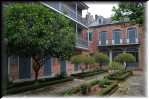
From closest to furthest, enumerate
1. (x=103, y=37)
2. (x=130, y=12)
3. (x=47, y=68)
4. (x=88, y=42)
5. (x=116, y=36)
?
(x=130, y=12) < (x=47, y=68) < (x=88, y=42) < (x=116, y=36) < (x=103, y=37)

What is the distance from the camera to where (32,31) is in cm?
845

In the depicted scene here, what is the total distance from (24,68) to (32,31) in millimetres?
3995

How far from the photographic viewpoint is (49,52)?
9484 millimetres

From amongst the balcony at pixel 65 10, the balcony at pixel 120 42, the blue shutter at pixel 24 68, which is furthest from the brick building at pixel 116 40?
the blue shutter at pixel 24 68

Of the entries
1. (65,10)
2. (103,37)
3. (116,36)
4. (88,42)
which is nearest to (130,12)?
(65,10)

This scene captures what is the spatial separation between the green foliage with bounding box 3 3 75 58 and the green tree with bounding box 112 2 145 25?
2.27 meters

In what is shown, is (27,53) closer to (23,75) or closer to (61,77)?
(23,75)

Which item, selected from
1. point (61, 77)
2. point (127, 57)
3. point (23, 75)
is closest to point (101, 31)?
point (127, 57)

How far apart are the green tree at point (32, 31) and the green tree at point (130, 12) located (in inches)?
89.3

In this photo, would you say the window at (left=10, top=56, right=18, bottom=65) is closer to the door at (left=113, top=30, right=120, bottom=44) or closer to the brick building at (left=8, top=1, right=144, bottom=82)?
the brick building at (left=8, top=1, right=144, bottom=82)

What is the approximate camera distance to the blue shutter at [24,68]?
11.7 m

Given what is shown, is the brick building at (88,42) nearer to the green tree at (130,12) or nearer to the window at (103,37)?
the window at (103,37)

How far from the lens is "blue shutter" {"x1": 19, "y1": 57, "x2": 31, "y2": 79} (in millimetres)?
11725

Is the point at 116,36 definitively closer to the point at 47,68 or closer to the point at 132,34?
the point at 132,34
